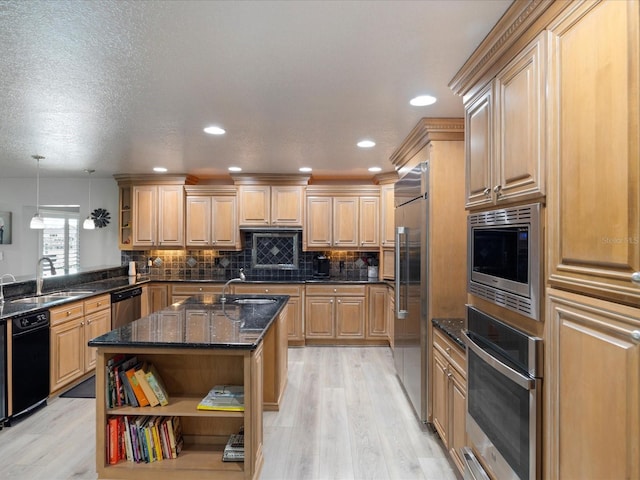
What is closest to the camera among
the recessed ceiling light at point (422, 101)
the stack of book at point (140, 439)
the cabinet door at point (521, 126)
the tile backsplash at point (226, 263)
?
the cabinet door at point (521, 126)

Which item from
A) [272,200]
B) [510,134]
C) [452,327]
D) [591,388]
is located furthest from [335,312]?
[591,388]

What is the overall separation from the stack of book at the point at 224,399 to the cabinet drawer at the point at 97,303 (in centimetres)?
236

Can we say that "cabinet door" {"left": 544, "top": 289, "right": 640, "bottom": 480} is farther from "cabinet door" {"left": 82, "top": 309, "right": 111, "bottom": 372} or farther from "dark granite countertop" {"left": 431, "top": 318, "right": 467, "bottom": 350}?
"cabinet door" {"left": 82, "top": 309, "right": 111, "bottom": 372}

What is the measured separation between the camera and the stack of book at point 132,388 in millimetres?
2168

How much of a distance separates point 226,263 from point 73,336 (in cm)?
237

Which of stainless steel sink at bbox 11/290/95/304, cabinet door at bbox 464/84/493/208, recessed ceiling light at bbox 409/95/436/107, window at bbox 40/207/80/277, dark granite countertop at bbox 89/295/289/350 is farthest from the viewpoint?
window at bbox 40/207/80/277

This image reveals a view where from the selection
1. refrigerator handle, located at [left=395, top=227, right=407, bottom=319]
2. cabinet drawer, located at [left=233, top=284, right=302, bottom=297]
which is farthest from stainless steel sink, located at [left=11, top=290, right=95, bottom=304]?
refrigerator handle, located at [left=395, top=227, right=407, bottom=319]

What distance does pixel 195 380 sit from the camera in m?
2.43

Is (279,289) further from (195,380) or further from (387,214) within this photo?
(195,380)

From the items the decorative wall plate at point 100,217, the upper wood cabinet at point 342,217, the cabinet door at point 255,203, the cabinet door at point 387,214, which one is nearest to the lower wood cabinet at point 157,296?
the decorative wall plate at point 100,217

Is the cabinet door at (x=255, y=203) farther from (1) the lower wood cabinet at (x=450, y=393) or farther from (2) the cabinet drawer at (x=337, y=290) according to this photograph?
(1) the lower wood cabinet at (x=450, y=393)

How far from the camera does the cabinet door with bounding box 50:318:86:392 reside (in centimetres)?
334

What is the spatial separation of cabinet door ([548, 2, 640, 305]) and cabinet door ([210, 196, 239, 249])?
4559mm

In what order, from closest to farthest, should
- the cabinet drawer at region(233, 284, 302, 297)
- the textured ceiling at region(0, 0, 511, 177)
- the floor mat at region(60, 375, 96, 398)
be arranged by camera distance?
the textured ceiling at region(0, 0, 511, 177), the floor mat at region(60, 375, 96, 398), the cabinet drawer at region(233, 284, 302, 297)
